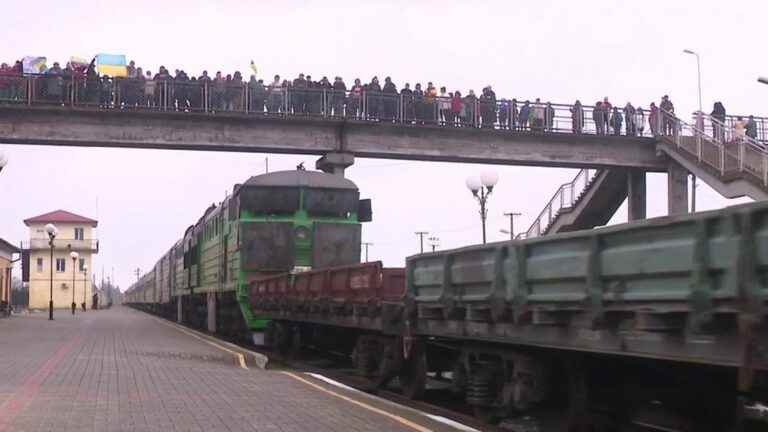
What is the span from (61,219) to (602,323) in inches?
3933

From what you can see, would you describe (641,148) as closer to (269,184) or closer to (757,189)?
(757,189)

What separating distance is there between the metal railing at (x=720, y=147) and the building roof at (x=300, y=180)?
11345 mm

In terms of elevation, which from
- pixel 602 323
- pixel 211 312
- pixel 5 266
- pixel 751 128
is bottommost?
pixel 211 312

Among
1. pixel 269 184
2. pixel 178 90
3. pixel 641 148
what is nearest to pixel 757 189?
pixel 641 148

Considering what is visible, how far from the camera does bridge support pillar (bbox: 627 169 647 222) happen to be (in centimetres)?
3269

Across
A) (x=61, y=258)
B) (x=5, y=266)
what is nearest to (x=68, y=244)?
(x=61, y=258)

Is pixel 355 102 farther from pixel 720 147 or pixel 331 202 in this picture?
pixel 720 147

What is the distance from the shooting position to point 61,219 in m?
99.9

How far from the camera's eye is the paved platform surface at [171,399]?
29.4 feet

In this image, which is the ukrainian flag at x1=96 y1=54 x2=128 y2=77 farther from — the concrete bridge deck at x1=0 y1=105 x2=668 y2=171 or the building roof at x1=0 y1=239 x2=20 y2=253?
the building roof at x1=0 y1=239 x2=20 y2=253

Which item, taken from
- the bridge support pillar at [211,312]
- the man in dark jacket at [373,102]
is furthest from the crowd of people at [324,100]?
the bridge support pillar at [211,312]

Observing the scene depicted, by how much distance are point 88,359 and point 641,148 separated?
21500 mm

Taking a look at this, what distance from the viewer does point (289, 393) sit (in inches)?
456

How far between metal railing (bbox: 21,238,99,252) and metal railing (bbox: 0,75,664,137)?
66683 millimetres
